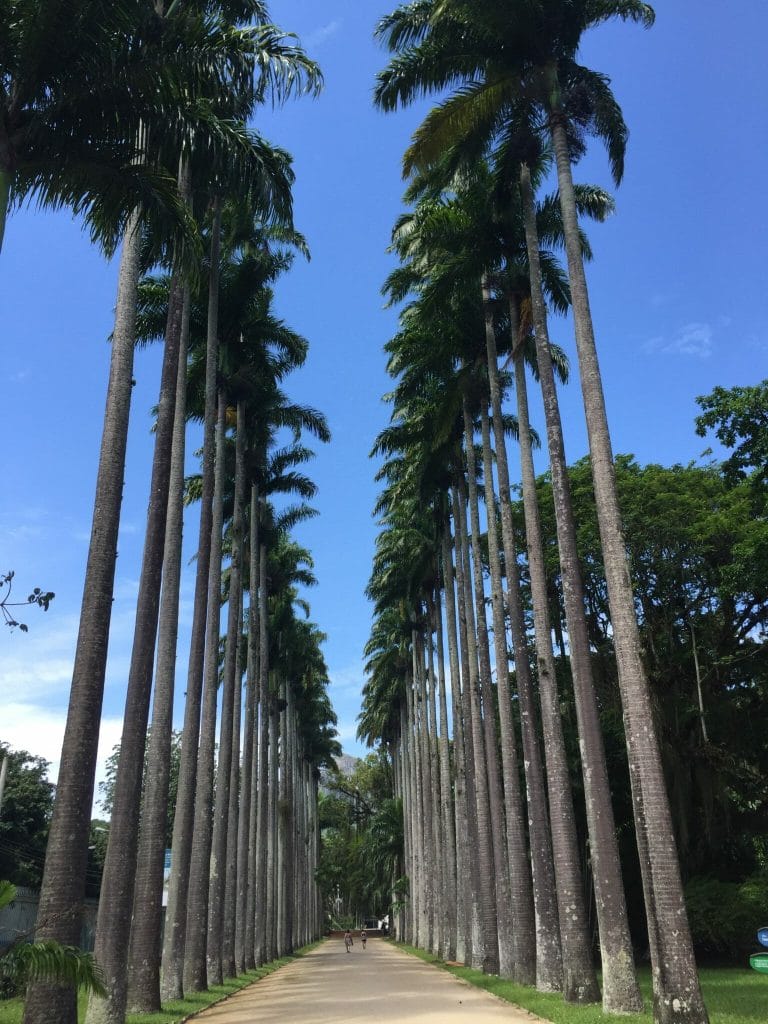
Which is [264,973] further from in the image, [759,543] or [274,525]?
[759,543]

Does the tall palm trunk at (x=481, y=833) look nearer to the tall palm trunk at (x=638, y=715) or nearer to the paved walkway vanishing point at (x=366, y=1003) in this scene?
the paved walkway vanishing point at (x=366, y=1003)

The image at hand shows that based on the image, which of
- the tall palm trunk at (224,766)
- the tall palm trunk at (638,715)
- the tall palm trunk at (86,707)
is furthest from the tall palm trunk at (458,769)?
the tall palm trunk at (86,707)

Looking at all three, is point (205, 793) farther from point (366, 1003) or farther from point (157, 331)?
point (157, 331)

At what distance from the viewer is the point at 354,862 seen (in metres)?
78.2

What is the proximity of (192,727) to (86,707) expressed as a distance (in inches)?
388

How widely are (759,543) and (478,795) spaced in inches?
417

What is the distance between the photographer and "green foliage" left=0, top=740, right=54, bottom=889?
105 feet

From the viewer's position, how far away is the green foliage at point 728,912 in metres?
20.2

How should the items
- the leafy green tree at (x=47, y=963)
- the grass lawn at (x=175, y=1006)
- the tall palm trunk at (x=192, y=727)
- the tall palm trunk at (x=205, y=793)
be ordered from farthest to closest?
the tall palm trunk at (x=205, y=793) < the tall palm trunk at (x=192, y=727) < the grass lawn at (x=175, y=1006) < the leafy green tree at (x=47, y=963)

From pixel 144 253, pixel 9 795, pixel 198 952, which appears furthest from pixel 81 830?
Answer: pixel 9 795

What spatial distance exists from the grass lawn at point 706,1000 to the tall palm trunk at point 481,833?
101 centimetres

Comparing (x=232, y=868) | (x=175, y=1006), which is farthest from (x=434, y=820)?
(x=175, y=1006)

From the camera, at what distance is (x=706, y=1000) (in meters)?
13.6

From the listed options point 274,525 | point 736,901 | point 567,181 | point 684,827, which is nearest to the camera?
point 567,181
